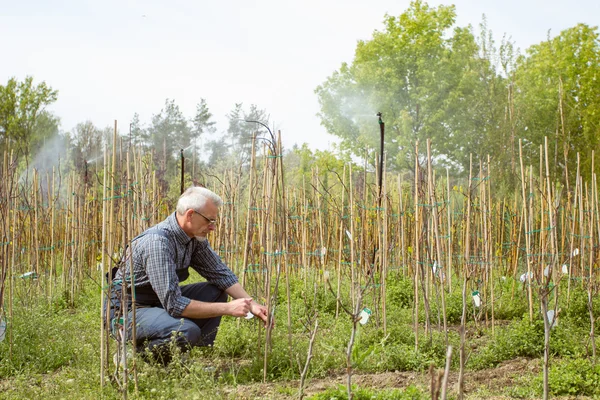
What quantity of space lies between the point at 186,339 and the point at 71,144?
27.7m

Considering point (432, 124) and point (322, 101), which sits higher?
point (322, 101)

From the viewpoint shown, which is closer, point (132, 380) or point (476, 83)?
point (132, 380)

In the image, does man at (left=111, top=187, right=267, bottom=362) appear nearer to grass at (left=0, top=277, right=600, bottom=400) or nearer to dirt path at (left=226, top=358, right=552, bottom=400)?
grass at (left=0, top=277, right=600, bottom=400)

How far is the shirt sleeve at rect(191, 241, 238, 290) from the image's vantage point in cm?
369

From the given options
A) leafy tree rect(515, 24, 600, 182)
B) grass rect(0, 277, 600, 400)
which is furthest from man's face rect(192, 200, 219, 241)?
leafy tree rect(515, 24, 600, 182)

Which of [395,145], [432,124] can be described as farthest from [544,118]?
[395,145]

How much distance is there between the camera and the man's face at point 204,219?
341cm

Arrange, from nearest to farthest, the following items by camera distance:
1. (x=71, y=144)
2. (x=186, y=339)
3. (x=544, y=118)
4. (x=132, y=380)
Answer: (x=132, y=380), (x=186, y=339), (x=544, y=118), (x=71, y=144)

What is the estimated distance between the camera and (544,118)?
18172mm

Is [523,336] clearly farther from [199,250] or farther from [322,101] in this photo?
[322,101]

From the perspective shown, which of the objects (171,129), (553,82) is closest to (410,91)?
(553,82)

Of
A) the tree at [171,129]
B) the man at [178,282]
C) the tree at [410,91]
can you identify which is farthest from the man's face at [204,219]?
the tree at [171,129]

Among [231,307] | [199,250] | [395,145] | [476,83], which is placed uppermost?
[476,83]

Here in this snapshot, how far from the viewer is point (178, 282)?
329cm
